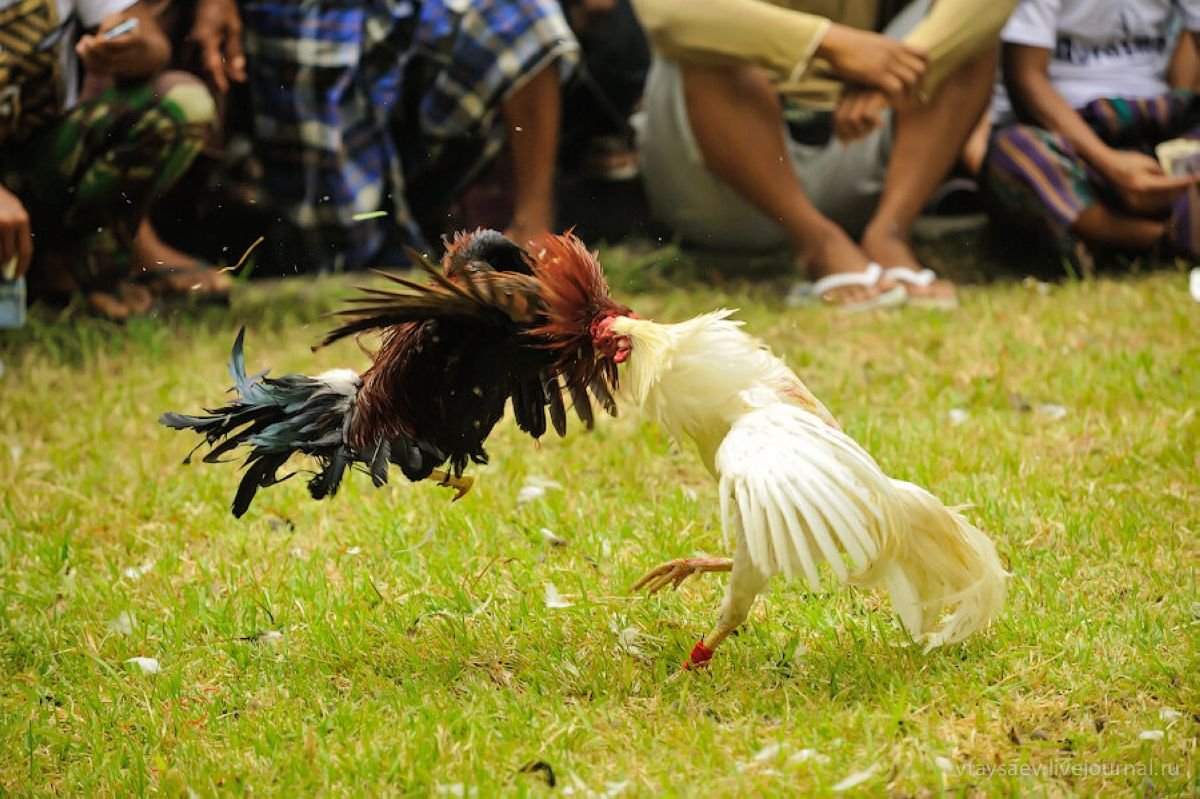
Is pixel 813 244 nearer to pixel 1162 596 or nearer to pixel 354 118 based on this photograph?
pixel 354 118

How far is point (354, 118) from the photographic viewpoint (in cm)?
441

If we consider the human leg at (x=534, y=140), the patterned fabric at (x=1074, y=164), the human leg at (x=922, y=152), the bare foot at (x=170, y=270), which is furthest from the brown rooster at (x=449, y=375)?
the patterned fabric at (x=1074, y=164)

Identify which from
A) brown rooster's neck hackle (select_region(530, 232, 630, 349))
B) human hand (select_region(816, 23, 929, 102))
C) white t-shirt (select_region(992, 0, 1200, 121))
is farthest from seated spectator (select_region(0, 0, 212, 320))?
white t-shirt (select_region(992, 0, 1200, 121))

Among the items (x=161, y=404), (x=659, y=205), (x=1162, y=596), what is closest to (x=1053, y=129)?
(x=659, y=205)

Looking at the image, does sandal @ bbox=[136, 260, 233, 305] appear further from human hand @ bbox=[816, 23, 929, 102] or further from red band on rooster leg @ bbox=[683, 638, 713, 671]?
red band on rooster leg @ bbox=[683, 638, 713, 671]

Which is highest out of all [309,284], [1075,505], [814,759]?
[814,759]

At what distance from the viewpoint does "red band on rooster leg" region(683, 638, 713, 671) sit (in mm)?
1962

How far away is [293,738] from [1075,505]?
154 centimetres

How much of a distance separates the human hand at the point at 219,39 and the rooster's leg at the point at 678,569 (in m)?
2.67

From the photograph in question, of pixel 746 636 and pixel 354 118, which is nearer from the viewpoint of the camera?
pixel 746 636

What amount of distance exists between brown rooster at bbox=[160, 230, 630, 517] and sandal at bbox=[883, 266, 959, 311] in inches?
91.1

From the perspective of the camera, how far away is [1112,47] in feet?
15.5

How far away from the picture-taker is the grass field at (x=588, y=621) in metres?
1.81

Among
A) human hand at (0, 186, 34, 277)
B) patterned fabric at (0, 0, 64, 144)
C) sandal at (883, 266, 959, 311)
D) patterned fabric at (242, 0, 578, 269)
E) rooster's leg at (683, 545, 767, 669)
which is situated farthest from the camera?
patterned fabric at (242, 0, 578, 269)
